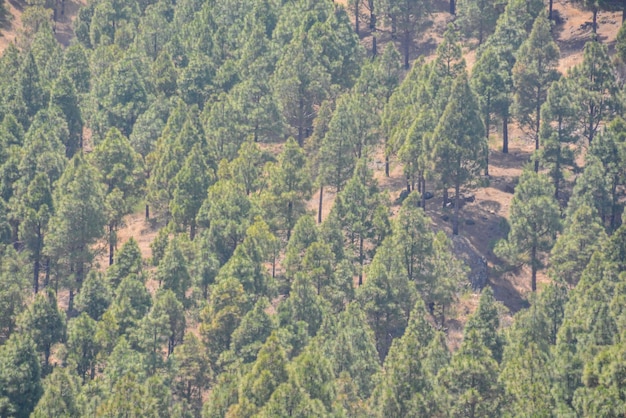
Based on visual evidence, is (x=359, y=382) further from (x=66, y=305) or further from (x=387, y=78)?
(x=387, y=78)

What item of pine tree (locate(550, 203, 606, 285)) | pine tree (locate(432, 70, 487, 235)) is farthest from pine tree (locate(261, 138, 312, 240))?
pine tree (locate(550, 203, 606, 285))

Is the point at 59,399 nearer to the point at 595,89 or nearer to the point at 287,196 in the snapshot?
the point at 287,196

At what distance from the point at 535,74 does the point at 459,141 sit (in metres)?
20.8

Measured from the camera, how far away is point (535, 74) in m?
167

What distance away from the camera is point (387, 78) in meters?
178

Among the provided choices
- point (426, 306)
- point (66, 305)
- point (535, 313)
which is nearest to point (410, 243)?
point (426, 306)

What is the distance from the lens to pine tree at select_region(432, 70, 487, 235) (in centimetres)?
15088

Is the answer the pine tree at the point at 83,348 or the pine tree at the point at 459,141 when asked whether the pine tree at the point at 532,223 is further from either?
the pine tree at the point at 83,348

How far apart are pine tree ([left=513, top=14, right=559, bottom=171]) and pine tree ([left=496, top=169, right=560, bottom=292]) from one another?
58.8 feet

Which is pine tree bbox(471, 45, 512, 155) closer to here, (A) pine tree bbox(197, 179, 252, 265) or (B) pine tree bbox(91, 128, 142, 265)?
(A) pine tree bbox(197, 179, 252, 265)

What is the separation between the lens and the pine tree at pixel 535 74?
16612 centimetres

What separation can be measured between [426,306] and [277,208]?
19.9m

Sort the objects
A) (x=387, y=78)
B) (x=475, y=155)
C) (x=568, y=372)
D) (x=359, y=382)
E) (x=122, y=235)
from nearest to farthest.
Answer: (x=568, y=372)
(x=359, y=382)
(x=475, y=155)
(x=122, y=235)
(x=387, y=78)

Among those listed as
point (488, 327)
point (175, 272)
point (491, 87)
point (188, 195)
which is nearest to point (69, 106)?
point (188, 195)
